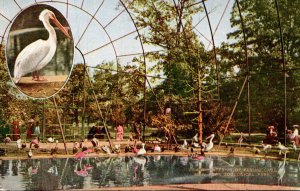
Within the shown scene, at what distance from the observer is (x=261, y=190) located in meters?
10.7

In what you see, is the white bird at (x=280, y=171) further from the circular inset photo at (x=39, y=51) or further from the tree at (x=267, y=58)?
the tree at (x=267, y=58)

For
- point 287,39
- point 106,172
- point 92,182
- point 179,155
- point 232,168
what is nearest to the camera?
point 92,182

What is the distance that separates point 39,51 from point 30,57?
60 cm

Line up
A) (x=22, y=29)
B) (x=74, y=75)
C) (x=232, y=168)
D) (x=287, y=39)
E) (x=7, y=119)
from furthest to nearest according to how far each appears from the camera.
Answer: (x=74, y=75), (x=287, y=39), (x=7, y=119), (x=22, y=29), (x=232, y=168)

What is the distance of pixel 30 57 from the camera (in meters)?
20.6

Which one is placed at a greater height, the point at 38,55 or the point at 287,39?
the point at 287,39

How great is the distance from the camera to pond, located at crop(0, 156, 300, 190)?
12316 mm

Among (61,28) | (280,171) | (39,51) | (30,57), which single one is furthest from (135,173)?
(61,28)

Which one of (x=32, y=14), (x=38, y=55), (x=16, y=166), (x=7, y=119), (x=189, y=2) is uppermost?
(x=189, y=2)

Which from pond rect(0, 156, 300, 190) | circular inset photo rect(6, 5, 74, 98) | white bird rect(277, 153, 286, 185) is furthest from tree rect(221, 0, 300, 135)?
circular inset photo rect(6, 5, 74, 98)

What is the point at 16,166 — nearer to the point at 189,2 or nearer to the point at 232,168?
the point at 232,168

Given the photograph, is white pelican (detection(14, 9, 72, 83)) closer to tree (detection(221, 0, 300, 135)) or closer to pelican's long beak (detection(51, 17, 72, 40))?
pelican's long beak (detection(51, 17, 72, 40))

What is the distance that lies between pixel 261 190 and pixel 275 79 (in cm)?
2685

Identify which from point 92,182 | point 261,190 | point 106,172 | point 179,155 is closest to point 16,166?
point 106,172
